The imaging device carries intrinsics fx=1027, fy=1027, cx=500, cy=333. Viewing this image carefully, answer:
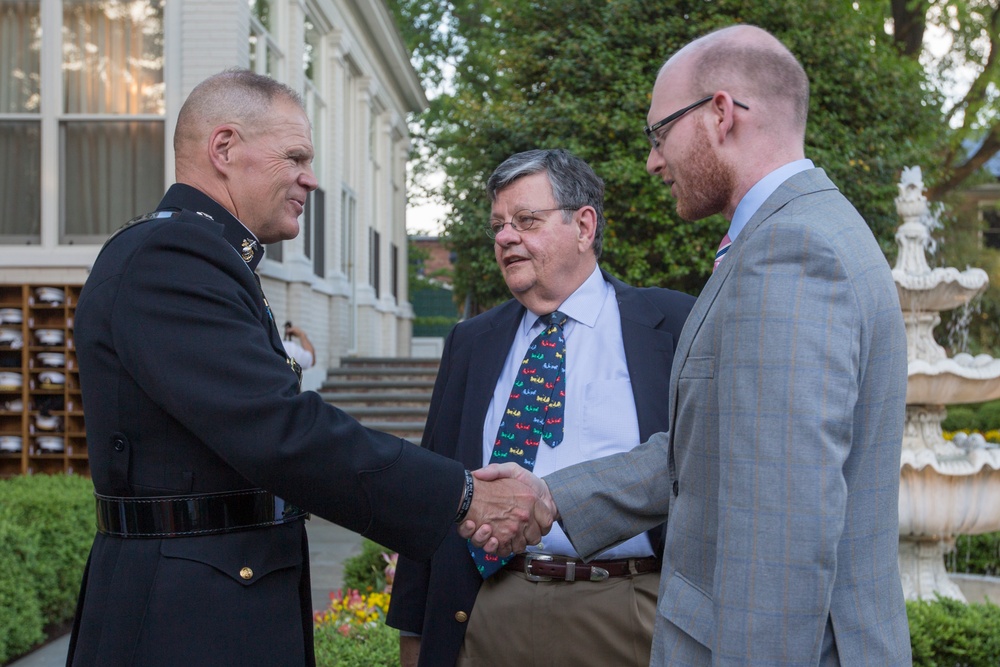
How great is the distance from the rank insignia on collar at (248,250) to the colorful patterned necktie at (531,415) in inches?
36.5

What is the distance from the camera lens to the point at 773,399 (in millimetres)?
1778

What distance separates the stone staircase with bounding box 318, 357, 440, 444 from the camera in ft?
48.1

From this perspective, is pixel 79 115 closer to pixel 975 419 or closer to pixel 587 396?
pixel 587 396

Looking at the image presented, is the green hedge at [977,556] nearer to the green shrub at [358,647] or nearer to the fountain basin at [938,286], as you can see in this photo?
the fountain basin at [938,286]

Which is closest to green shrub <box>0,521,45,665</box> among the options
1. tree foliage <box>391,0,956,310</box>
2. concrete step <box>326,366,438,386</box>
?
Result: tree foliage <box>391,0,956,310</box>

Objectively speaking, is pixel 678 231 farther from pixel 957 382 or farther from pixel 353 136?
pixel 353 136

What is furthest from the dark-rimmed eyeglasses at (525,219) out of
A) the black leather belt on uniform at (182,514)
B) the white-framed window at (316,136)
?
the white-framed window at (316,136)

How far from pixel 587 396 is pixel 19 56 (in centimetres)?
961

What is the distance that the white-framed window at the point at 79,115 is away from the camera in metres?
10.5

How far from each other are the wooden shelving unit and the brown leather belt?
819 centimetres

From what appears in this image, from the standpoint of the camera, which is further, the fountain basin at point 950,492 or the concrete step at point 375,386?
the concrete step at point 375,386

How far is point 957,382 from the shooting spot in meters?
6.34

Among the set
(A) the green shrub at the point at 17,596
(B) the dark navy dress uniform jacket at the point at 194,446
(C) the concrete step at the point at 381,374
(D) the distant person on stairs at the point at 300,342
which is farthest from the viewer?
(C) the concrete step at the point at 381,374

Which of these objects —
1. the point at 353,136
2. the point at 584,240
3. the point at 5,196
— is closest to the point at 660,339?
the point at 584,240
